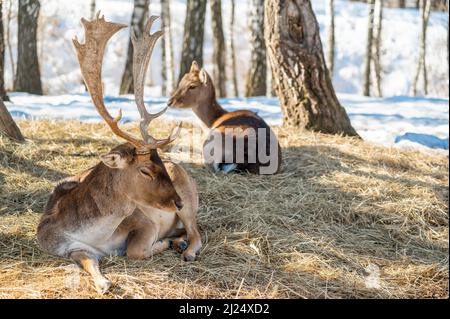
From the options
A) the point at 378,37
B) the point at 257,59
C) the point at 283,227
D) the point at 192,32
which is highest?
the point at 192,32

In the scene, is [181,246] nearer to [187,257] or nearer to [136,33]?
[187,257]

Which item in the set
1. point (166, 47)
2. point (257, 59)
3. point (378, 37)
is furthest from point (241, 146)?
point (378, 37)

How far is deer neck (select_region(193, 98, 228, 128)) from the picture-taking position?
873cm

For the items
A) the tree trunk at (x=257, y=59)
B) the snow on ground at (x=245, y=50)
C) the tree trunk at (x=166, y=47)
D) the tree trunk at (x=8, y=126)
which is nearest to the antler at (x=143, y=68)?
the tree trunk at (x=8, y=126)

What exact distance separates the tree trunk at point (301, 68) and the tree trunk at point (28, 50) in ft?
20.7

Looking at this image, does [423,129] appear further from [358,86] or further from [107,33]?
[358,86]

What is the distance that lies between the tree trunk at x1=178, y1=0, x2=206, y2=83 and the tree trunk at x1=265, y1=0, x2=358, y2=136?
17.7ft

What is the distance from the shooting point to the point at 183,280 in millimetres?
4602

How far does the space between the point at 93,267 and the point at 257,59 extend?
10536mm

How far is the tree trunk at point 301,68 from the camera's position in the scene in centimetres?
871

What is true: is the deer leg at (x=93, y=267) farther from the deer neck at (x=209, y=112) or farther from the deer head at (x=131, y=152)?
the deer neck at (x=209, y=112)

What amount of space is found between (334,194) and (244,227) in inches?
54.8

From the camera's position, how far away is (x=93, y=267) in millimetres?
4547

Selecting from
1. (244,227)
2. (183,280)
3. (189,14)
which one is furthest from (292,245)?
(189,14)
